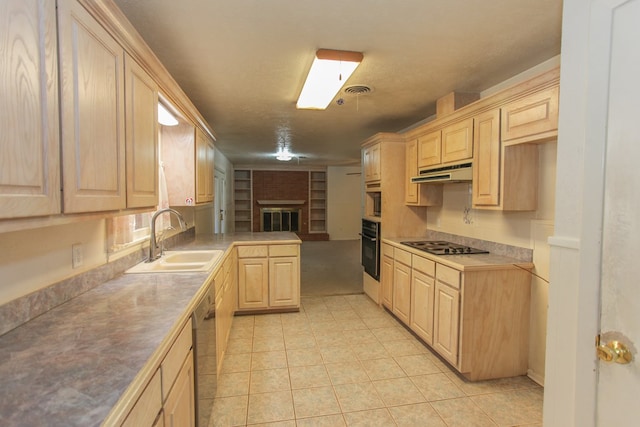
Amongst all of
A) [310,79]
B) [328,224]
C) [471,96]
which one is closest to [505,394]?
[471,96]

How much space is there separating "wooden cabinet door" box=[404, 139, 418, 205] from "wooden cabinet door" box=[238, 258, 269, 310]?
1.88 metres

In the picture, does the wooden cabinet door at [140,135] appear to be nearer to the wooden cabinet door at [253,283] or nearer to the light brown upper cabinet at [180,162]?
the light brown upper cabinet at [180,162]

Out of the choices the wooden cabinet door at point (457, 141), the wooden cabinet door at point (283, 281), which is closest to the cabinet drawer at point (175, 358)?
the wooden cabinet door at point (283, 281)

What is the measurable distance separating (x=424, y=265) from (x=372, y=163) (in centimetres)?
176

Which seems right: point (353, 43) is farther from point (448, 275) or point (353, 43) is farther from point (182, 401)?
point (182, 401)

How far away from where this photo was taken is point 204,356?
1.74 meters

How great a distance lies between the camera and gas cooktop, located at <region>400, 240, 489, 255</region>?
2.82m

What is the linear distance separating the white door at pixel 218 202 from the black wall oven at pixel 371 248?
341cm

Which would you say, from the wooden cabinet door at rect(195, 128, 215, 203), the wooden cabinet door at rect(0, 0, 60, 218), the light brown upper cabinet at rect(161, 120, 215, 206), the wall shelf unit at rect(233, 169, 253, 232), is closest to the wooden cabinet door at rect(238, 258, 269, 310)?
the wooden cabinet door at rect(195, 128, 215, 203)

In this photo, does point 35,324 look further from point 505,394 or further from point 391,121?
point 391,121

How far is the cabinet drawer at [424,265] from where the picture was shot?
2766 mm


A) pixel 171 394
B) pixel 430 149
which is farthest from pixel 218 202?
pixel 171 394

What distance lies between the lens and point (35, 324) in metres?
1.23

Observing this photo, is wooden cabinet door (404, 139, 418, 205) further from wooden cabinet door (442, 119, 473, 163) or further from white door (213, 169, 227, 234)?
white door (213, 169, 227, 234)
